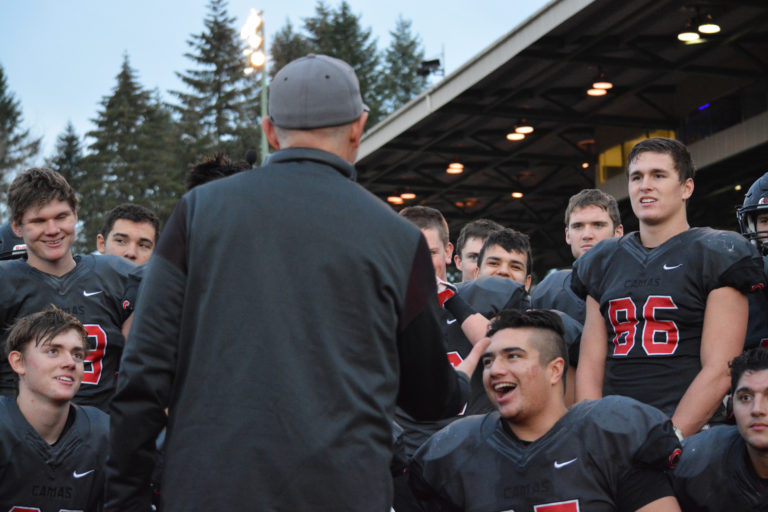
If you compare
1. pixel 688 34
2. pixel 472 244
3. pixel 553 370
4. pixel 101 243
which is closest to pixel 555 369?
pixel 553 370

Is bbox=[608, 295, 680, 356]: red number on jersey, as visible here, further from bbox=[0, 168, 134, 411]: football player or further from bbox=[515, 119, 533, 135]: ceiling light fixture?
bbox=[515, 119, 533, 135]: ceiling light fixture

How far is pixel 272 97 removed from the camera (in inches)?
125

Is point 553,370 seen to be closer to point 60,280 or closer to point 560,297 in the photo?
point 560,297

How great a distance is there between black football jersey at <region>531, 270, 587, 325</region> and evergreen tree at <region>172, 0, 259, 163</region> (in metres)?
46.4

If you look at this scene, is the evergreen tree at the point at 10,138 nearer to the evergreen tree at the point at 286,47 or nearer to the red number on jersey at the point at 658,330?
the evergreen tree at the point at 286,47

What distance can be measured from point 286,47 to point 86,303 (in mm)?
57176

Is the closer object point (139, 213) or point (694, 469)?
point (694, 469)

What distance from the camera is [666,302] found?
4930 millimetres

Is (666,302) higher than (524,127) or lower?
lower

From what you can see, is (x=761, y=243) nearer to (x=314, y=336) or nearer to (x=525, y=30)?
(x=314, y=336)

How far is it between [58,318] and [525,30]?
460 inches

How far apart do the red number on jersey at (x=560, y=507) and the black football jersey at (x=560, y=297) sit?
2123 millimetres

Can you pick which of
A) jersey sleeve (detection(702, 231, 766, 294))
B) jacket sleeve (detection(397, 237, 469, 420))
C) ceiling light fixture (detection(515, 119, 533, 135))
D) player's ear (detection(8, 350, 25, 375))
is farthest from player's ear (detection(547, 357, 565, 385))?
ceiling light fixture (detection(515, 119, 533, 135))

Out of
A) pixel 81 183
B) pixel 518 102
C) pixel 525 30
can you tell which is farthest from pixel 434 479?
pixel 81 183
